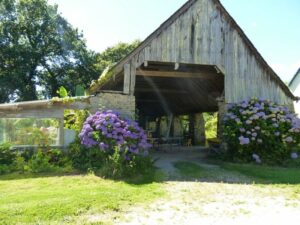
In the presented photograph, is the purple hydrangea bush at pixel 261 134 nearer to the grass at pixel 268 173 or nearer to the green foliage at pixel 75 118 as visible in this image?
the grass at pixel 268 173

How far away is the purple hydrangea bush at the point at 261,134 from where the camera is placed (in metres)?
12.8

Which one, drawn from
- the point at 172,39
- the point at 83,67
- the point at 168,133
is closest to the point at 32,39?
the point at 83,67

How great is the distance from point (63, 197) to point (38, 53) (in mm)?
25588

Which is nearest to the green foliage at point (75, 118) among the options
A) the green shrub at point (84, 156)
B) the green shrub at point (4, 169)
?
the green shrub at point (84, 156)

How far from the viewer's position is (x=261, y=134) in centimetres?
1287

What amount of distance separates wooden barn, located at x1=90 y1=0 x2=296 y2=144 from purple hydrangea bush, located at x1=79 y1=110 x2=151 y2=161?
2144 millimetres

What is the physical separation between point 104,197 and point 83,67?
2733 centimetres

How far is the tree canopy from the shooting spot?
29.5m

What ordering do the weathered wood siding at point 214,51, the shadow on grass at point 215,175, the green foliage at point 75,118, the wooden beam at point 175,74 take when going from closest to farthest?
the shadow on grass at point 215,175
the green foliage at point 75,118
the weathered wood siding at point 214,51
the wooden beam at point 175,74

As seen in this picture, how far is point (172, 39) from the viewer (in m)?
13.3

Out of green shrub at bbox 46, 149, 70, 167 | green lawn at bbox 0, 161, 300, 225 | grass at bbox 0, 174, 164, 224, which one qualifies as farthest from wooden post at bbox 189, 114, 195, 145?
grass at bbox 0, 174, 164, 224

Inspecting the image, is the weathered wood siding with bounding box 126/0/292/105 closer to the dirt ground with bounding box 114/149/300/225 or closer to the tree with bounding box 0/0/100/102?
the dirt ground with bounding box 114/149/300/225

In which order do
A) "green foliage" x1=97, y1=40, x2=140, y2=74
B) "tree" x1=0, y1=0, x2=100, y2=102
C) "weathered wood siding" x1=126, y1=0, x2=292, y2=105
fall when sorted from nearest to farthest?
1. "weathered wood siding" x1=126, y1=0, x2=292, y2=105
2. "tree" x1=0, y1=0, x2=100, y2=102
3. "green foliage" x1=97, y1=40, x2=140, y2=74

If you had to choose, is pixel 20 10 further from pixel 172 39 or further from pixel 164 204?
pixel 164 204
